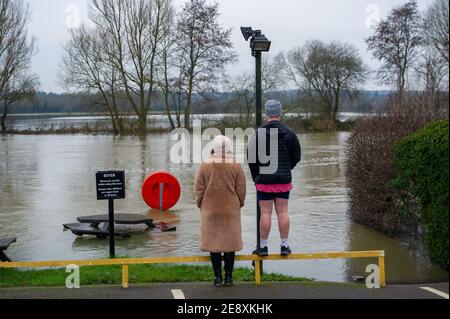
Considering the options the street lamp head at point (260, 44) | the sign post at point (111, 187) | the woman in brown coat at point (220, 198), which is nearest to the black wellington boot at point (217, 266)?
the woman in brown coat at point (220, 198)

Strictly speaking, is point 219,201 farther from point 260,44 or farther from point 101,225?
point 101,225

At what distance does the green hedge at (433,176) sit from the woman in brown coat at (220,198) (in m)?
2.53

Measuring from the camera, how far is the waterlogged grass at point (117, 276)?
27.1 ft

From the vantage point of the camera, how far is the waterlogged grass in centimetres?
825

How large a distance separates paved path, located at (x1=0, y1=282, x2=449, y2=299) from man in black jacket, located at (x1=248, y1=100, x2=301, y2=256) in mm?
922

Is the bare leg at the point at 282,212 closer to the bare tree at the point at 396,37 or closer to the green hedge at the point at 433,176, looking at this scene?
the green hedge at the point at 433,176

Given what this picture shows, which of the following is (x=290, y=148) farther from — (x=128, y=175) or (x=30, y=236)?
(x=128, y=175)

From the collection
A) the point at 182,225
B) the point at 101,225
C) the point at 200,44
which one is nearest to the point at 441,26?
the point at 182,225

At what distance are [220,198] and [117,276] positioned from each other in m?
2.08

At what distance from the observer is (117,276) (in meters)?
8.52

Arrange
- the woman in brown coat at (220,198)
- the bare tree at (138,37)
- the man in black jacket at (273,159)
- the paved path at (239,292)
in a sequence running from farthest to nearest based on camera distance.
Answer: the bare tree at (138,37)
the man in black jacket at (273,159)
the woman in brown coat at (220,198)
the paved path at (239,292)

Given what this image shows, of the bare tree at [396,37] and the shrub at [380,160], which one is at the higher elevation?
the bare tree at [396,37]
